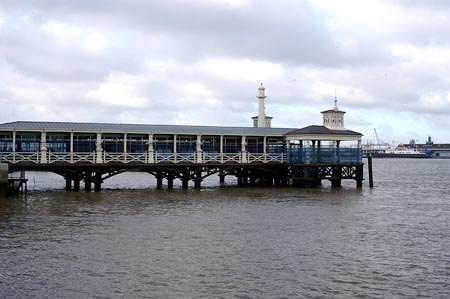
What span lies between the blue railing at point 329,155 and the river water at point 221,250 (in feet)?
47.3

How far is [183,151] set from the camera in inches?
2164

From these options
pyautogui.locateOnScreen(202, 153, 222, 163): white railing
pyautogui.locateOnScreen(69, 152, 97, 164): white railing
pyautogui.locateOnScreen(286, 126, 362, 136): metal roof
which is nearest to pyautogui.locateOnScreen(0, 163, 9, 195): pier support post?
pyautogui.locateOnScreen(69, 152, 97, 164): white railing

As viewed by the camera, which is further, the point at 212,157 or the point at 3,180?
the point at 212,157

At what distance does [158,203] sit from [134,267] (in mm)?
19751

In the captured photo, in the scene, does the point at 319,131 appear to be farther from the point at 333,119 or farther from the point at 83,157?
the point at 83,157

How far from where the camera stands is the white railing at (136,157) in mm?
46969

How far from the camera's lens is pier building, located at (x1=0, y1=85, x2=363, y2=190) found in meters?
48.4

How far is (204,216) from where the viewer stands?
33.2 m

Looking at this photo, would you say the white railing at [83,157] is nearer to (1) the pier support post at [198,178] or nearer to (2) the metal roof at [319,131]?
(1) the pier support post at [198,178]

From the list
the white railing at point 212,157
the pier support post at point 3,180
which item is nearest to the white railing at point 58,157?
the pier support post at point 3,180

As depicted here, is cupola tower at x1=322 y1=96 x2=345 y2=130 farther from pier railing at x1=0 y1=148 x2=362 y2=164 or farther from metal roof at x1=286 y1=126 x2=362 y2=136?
pier railing at x1=0 y1=148 x2=362 y2=164

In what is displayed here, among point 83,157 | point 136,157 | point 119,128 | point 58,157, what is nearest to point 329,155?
point 136,157

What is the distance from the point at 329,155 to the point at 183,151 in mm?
12886

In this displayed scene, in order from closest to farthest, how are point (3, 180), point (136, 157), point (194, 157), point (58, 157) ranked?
point (3, 180)
point (58, 157)
point (136, 157)
point (194, 157)
